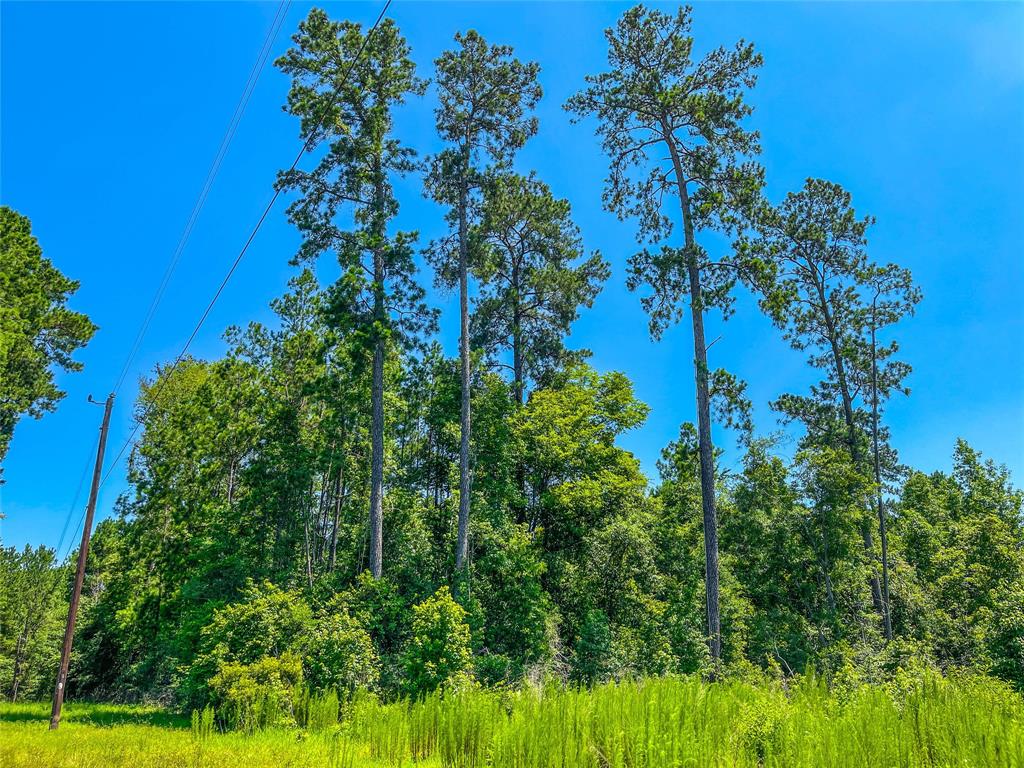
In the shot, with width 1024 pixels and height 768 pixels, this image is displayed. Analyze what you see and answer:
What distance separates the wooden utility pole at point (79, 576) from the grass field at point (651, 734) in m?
7.23

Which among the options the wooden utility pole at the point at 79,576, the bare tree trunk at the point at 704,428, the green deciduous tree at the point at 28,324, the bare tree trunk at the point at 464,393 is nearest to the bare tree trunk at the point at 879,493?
the bare tree trunk at the point at 704,428

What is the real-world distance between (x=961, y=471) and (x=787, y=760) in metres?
37.0

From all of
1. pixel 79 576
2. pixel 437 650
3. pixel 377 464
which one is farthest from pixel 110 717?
pixel 437 650

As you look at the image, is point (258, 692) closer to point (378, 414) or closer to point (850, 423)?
point (378, 414)

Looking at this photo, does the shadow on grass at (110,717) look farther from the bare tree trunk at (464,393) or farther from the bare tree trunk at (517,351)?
the bare tree trunk at (517,351)

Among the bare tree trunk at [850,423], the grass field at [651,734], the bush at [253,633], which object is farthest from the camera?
the bare tree trunk at [850,423]

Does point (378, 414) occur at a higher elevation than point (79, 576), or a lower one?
higher

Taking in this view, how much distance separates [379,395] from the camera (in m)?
20.6

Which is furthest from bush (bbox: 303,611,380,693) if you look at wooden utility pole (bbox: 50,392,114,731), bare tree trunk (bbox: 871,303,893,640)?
bare tree trunk (bbox: 871,303,893,640)

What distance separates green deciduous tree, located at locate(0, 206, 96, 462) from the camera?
21.3 m

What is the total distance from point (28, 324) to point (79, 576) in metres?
10.5

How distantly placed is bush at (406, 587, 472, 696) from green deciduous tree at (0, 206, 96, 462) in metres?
17.5

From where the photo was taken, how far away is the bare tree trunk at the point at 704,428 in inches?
612

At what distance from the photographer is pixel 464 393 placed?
20062 mm
